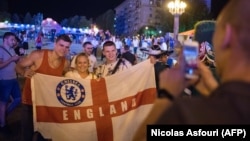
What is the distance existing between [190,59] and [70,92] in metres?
3.95

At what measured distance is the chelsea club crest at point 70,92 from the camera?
5.19 meters

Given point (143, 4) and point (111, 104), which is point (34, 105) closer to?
point (111, 104)

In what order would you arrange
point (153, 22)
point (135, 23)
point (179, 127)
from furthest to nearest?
point (135, 23)
point (153, 22)
point (179, 127)

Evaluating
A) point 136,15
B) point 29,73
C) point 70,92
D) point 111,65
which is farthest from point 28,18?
point 70,92

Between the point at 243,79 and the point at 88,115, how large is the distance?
4008 millimetres

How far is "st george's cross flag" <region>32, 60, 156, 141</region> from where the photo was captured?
203 inches

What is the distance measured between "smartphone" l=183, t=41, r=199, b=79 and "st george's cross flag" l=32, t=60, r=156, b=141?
3.80 metres

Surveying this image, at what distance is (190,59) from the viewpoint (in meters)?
1.40

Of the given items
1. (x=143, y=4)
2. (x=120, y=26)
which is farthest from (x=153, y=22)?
(x=120, y=26)

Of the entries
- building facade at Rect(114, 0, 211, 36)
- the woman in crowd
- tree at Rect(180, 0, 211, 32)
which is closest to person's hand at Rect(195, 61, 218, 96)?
the woman in crowd

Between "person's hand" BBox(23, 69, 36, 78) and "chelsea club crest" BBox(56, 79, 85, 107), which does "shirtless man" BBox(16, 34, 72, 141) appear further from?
"chelsea club crest" BBox(56, 79, 85, 107)

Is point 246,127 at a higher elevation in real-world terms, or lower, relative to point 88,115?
higher

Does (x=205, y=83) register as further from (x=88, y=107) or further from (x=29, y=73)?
(x=29, y=73)

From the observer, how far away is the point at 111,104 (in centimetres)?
523
